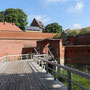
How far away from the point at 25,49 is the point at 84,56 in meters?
10.8

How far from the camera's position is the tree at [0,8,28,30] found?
39394mm

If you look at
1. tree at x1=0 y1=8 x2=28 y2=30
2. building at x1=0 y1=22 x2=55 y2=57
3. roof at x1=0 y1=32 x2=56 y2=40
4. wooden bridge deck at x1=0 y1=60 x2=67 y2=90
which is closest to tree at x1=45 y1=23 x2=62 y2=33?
tree at x1=0 y1=8 x2=28 y2=30

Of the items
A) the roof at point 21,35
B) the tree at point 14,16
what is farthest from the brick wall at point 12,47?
the tree at point 14,16

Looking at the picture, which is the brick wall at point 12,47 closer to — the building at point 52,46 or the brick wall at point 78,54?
the building at point 52,46

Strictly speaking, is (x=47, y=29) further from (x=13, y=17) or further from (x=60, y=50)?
(x=60, y=50)

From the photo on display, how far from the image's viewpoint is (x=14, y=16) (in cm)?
3966

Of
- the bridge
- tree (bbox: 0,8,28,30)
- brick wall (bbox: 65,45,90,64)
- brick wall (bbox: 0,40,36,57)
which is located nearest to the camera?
the bridge

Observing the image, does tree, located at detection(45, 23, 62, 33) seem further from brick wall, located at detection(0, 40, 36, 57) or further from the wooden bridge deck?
the wooden bridge deck

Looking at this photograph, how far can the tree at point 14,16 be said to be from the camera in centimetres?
3939

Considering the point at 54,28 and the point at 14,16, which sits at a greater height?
the point at 14,16

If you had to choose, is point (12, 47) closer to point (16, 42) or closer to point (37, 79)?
point (16, 42)

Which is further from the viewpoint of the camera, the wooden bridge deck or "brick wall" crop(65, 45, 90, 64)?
"brick wall" crop(65, 45, 90, 64)

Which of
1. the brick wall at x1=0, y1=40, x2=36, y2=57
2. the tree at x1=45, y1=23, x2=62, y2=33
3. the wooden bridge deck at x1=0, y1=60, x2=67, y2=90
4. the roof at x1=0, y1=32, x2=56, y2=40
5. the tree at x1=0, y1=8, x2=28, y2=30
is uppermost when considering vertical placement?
the tree at x1=0, y1=8, x2=28, y2=30

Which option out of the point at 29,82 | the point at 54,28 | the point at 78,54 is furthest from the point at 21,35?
the point at 54,28
